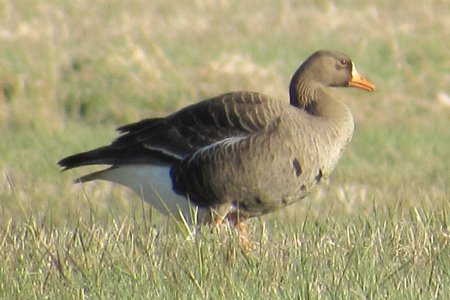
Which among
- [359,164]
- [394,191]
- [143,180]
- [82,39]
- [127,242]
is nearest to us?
[127,242]

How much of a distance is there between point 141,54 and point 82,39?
52.8 inches

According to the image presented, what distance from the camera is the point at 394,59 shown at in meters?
16.4

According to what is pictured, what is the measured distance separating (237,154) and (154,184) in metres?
0.65

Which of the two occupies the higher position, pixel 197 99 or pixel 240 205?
pixel 240 205

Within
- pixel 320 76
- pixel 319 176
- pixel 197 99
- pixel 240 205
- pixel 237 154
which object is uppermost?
pixel 320 76

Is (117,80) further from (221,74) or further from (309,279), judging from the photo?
(309,279)

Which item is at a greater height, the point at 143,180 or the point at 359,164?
the point at 143,180

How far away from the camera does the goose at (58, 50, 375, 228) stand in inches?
297

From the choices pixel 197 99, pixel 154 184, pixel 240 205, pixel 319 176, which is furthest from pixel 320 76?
pixel 197 99

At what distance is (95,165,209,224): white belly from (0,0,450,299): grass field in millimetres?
150

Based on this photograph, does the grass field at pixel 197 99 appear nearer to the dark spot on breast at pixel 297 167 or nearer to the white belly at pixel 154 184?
the white belly at pixel 154 184

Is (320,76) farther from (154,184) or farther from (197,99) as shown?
(197,99)

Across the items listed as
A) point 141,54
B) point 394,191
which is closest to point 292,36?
point 141,54

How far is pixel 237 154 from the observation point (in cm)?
760
